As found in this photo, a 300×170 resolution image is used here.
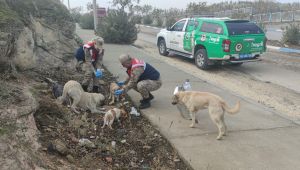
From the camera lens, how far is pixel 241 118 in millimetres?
7703

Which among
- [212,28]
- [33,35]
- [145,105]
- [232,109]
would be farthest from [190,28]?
[232,109]

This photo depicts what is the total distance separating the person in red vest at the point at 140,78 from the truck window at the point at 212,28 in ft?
18.9

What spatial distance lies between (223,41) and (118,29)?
818cm

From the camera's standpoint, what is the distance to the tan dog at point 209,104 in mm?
6480

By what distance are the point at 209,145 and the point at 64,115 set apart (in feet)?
8.05

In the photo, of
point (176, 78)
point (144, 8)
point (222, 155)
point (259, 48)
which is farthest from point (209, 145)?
point (144, 8)

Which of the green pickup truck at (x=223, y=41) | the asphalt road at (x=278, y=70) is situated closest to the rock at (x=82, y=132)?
the asphalt road at (x=278, y=70)

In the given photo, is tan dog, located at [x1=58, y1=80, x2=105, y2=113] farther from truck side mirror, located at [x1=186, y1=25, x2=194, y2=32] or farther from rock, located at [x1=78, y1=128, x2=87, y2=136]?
truck side mirror, located at [x1=186, y1=25, x2=194, y2=32]

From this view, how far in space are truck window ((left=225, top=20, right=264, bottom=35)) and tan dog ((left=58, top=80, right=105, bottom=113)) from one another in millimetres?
6710

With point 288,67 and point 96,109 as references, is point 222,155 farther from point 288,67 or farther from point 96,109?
point 288,67

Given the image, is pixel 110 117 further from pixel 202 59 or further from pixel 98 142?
pixel 202 59

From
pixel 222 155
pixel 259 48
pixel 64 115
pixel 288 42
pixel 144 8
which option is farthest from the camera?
pixel 144 8

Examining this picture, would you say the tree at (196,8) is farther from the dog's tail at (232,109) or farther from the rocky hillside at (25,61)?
the dog's tail at (232,109)

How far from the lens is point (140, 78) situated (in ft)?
26.3
